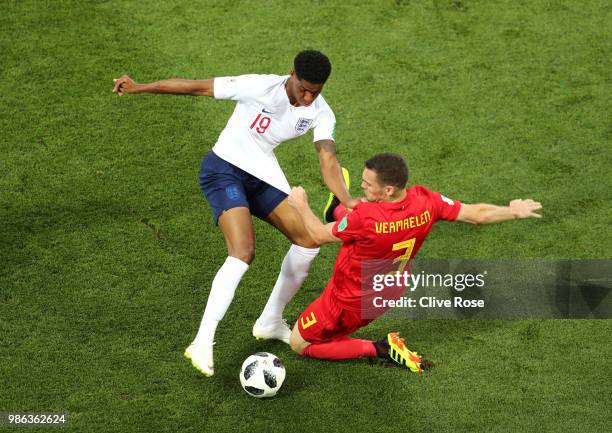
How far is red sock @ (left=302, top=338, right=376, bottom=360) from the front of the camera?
6.96 m

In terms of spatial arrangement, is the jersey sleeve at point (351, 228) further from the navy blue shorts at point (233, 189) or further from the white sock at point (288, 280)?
the navy blue shorts at point (233, 189)

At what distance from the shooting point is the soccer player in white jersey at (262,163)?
672cm

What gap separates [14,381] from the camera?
6.60 meters

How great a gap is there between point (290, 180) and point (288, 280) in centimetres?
192

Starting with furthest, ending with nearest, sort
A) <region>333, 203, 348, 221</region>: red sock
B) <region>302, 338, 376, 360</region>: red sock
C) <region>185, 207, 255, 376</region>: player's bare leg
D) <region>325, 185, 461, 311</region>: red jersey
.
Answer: <region>333, 203, 348, 221</region>: red sock
<region>302, 338, 376, 360</region>: red sock
<region>185, 207, 255, 376</region>: player's bare leg
<region>325, 185, 461, 311</region>: red jersey

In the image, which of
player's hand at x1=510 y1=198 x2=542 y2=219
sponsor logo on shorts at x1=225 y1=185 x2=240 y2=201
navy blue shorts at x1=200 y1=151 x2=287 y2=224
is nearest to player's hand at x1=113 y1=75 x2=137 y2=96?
navy blue shorts at x1=200 y1=151 x2=287 y2=224

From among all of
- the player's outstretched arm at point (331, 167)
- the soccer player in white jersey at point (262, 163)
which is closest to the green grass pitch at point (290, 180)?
the soccer player in white jersey at point (262, 163)

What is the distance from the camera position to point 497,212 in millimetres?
6211

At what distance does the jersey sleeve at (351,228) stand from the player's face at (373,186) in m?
0.15

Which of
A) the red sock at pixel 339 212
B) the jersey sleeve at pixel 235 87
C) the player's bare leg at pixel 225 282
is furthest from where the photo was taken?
the red sock at pixel 339 212

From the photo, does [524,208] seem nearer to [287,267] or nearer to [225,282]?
[287,267]

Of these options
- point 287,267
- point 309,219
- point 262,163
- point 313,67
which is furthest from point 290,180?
point 309,219

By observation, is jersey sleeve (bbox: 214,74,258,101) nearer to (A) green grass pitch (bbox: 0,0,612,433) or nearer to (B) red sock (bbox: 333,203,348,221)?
(B) red sock (bbox: 333,203,348,221)

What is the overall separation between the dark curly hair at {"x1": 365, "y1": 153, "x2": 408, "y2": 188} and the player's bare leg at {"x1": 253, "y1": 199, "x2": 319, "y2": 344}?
1099mm
